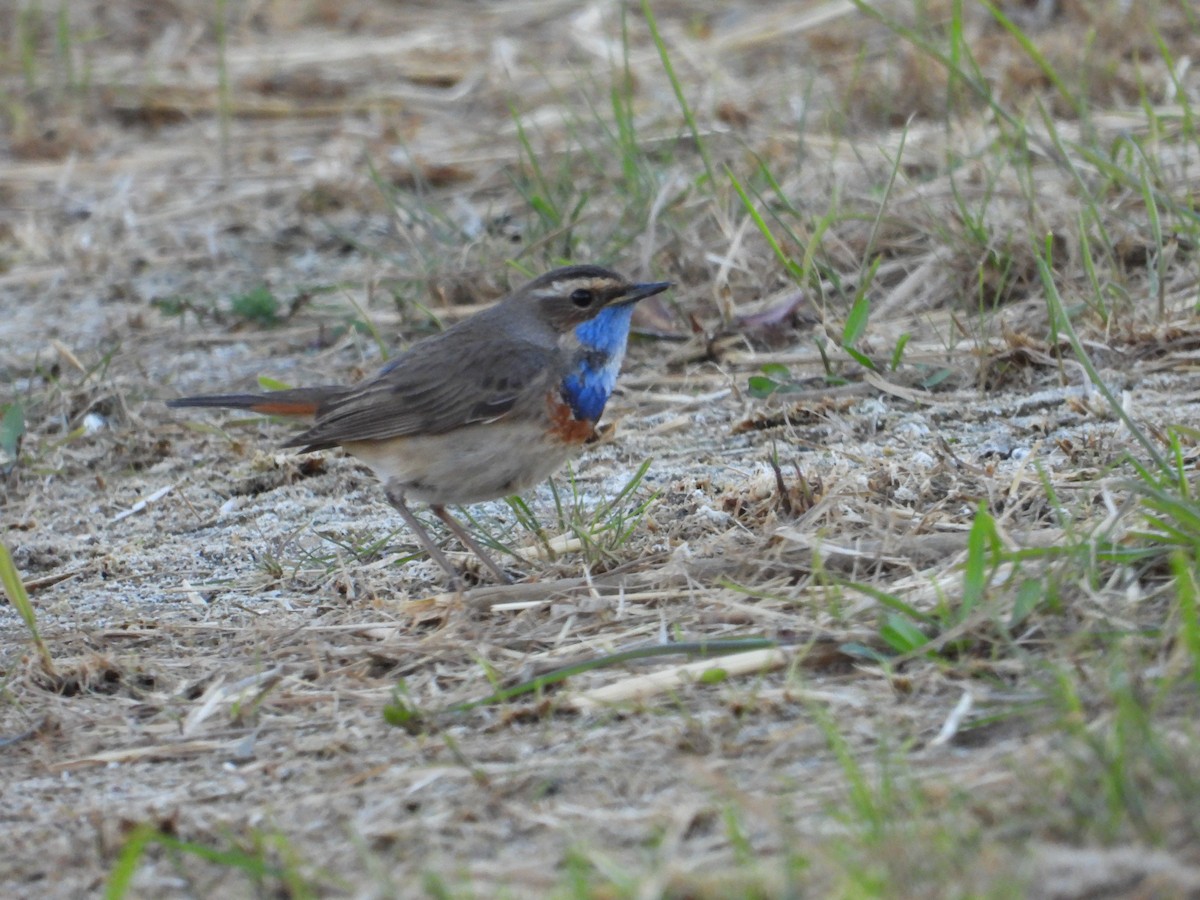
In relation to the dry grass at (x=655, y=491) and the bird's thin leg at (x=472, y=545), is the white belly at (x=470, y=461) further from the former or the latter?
A: the dry grass at (x=655, y=491)

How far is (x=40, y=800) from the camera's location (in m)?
3.92

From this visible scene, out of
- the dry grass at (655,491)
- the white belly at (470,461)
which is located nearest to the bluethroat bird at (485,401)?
the white belly at (470,461)

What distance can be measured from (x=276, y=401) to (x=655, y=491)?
4.60 ft

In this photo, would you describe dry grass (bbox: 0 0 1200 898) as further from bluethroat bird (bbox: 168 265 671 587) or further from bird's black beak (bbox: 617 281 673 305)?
bird's black beak (bbox: 617 281 673 305)

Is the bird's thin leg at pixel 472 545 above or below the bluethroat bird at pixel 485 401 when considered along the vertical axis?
below

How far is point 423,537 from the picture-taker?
17.8ft

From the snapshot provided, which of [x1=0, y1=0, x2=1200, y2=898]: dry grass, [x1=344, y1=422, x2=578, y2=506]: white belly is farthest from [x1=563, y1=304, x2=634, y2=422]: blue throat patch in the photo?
[x1=0, y1=0, x2=1200, y2=898]: dry grass

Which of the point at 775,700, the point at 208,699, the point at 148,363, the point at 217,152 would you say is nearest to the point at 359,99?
the point at 217,152

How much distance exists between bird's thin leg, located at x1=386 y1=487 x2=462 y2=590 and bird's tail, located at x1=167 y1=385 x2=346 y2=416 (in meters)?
0.44

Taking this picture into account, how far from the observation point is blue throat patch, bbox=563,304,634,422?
5.49m

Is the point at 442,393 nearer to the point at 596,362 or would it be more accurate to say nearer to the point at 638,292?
the point at 596,362

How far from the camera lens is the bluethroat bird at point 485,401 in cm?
539

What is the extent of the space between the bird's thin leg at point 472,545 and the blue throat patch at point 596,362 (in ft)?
1.76

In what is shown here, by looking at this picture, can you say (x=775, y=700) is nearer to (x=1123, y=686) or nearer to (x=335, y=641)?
(x=1123, y=686)
